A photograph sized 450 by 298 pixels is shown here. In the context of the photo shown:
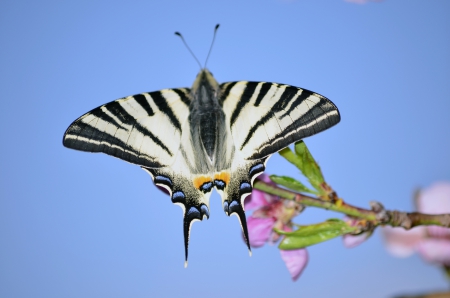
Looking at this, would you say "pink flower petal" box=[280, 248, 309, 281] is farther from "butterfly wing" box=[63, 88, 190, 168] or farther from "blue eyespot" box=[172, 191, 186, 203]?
Result: "butterfly wing" box=[63, 88, 190, 168]

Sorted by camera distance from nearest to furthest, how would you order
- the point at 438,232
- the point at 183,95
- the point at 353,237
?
the point at 353,237 < the point at 183,95 < the point at 438,232

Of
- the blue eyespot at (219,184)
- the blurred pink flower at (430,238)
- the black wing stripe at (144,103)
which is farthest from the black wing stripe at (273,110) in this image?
the blurred pink flower at (430,238)

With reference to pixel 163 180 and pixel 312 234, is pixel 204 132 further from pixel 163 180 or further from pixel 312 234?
pixel 312 234

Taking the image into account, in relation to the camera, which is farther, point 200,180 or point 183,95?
point 183,95

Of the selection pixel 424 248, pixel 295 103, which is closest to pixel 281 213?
pixel 295 103

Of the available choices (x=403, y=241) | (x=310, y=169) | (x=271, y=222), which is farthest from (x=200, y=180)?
(x=403, y=241)

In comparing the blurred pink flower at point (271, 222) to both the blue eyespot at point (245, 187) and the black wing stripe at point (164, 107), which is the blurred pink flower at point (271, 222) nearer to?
the blue eyespot at point (245, 187)

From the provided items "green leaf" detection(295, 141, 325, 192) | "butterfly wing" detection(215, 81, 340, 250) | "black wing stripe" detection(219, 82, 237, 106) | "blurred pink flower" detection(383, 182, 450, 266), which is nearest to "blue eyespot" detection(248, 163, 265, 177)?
"butterfly wing" detection(215, 81, 340, 250)
